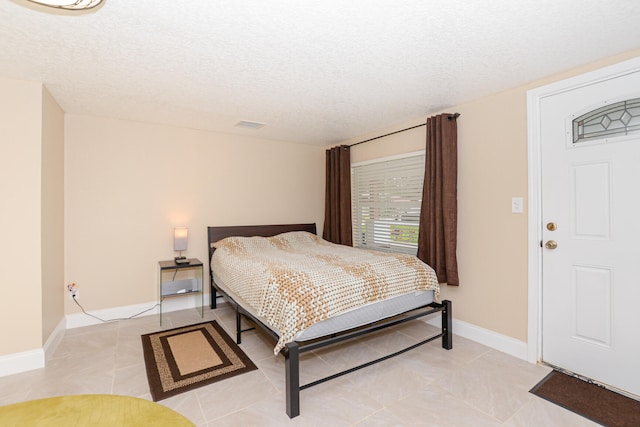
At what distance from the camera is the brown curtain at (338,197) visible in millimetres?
4512

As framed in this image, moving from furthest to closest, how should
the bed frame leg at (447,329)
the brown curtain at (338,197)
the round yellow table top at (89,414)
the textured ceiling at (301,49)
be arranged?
the brown curtain at (338,197) < the bed frame leg at (447,329) < the textured ceiling at (301,49) < the round yellow table top at (89,414)

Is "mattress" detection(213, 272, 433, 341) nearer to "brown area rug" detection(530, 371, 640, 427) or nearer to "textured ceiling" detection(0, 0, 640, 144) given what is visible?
"brown area rug" detection(530, 371, 640, 427)

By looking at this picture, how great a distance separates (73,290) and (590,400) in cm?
462

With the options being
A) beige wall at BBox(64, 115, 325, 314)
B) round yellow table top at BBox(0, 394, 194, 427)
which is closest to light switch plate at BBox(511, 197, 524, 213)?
round yellow table top at BBox(0, 394, 194, 427)

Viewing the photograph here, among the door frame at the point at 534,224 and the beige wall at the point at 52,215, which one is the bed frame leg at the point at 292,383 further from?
the beige wall at the point at 52,215

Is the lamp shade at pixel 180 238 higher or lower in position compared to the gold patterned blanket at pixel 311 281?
higher

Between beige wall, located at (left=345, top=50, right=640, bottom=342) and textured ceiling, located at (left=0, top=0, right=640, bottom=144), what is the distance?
0.24 meters

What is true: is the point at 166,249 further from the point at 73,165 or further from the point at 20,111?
the point at 20,111

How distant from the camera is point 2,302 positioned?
7.73 ft

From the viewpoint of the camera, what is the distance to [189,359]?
2586 mm

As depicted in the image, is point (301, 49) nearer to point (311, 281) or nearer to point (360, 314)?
point (311, 281)

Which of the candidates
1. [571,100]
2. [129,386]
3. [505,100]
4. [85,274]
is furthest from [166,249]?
[571,100]

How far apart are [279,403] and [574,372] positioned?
7.33ft

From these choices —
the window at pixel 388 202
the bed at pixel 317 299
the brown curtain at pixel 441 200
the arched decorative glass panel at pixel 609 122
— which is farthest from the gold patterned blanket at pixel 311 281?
the arched decorative glass panel at pixel 609 122
